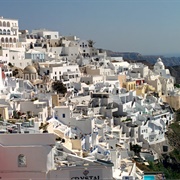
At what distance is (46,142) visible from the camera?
8297 millimetres

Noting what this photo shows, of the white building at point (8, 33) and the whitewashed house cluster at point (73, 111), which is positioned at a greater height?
the white building at point (8, 33)

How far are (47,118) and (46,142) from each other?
10.3 meters

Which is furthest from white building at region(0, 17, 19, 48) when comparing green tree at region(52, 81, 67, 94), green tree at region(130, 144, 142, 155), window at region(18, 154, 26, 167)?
window at region(18, 154, 26, 167)

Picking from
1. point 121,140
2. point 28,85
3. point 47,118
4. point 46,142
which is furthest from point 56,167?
point 28,85

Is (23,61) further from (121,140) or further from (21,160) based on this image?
(21,160)

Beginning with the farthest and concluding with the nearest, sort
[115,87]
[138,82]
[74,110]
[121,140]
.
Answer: [138,82]
[115,87]
[74,110]
[121,140]

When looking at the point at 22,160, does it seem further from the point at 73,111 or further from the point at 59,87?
the point at 59,87

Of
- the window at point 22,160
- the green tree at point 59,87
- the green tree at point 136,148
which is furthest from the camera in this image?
the green tree at point 59,87

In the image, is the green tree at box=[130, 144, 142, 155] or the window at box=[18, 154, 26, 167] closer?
the window at box=[18, 154, 26, 167]

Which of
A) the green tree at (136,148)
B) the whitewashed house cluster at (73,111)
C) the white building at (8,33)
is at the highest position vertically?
the white building at (8,33)

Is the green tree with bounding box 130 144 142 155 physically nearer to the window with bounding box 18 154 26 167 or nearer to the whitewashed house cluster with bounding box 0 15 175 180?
the whitewashed house cluster with bounding box 0 15 175 180

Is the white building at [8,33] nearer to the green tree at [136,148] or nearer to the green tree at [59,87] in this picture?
the green tree at [59,87]

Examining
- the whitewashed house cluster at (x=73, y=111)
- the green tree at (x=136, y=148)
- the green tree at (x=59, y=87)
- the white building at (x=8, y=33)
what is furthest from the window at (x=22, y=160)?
the white building at (x=8, y=33)

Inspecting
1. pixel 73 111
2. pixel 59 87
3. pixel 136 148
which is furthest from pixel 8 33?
pixel 136 148
